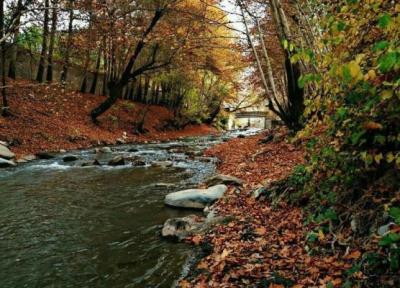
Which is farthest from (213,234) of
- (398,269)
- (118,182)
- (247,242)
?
(118,182)

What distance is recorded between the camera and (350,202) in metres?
4.63

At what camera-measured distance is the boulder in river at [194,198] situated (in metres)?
7.85

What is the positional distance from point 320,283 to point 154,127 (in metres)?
28.6

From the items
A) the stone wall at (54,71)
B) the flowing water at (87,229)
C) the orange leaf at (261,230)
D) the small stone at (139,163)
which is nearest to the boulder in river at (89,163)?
the small stone at (139,163)

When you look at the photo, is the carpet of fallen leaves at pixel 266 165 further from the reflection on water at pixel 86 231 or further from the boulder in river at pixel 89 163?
the boulder in river at pixel 89 163

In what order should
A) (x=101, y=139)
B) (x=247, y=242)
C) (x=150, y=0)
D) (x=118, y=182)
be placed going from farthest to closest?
(x=101, y=139)
(x=150, y=0)
(x=118, y=182)
(x=247, y=242)

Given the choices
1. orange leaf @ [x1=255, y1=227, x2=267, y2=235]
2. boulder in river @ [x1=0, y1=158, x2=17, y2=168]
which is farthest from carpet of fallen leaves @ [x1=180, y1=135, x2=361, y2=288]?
boulder in river @ [x1=0, y1=158, x2=17, y2=168]

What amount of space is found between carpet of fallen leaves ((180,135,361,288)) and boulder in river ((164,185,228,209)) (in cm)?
56

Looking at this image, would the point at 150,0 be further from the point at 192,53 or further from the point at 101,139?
the point at 101,139

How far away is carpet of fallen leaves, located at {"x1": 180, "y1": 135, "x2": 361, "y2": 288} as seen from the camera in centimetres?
389

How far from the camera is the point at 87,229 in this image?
661 cm

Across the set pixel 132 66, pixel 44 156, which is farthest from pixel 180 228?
pixel 132 66

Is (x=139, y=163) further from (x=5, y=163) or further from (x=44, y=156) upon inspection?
(x=5, y=163)

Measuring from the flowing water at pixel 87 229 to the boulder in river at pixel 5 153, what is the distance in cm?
163
